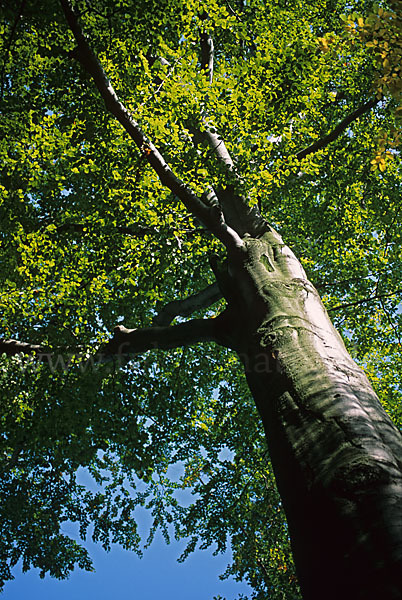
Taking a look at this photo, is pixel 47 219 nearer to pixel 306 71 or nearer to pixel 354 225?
pixel 306 71

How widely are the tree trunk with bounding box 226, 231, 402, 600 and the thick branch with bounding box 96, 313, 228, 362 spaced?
0.64 meters

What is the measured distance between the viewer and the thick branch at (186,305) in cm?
682

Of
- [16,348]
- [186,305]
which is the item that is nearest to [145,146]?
[186,305]

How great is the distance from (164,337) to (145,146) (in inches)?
84.7

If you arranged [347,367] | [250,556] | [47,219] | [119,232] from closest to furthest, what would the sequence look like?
[347,367] < [119,232] < [47,219] < [250,556]

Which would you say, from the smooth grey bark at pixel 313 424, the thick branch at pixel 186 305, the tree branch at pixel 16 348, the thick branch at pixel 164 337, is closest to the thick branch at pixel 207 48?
the thick branch at pixel 186 305

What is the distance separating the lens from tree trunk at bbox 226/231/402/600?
5.35ft

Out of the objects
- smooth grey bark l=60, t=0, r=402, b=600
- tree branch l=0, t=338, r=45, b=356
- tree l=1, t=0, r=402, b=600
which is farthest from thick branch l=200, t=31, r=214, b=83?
tree branch l=0, t=338, r=45, b=356

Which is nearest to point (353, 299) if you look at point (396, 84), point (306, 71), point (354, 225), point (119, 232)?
point (354, 225)

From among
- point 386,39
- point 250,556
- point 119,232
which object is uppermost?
point 119,232

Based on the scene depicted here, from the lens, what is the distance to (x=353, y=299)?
27.5 feet

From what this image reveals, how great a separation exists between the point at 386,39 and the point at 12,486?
379 inches

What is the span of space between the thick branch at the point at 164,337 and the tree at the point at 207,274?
4cm

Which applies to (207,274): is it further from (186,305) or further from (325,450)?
(325,450)
